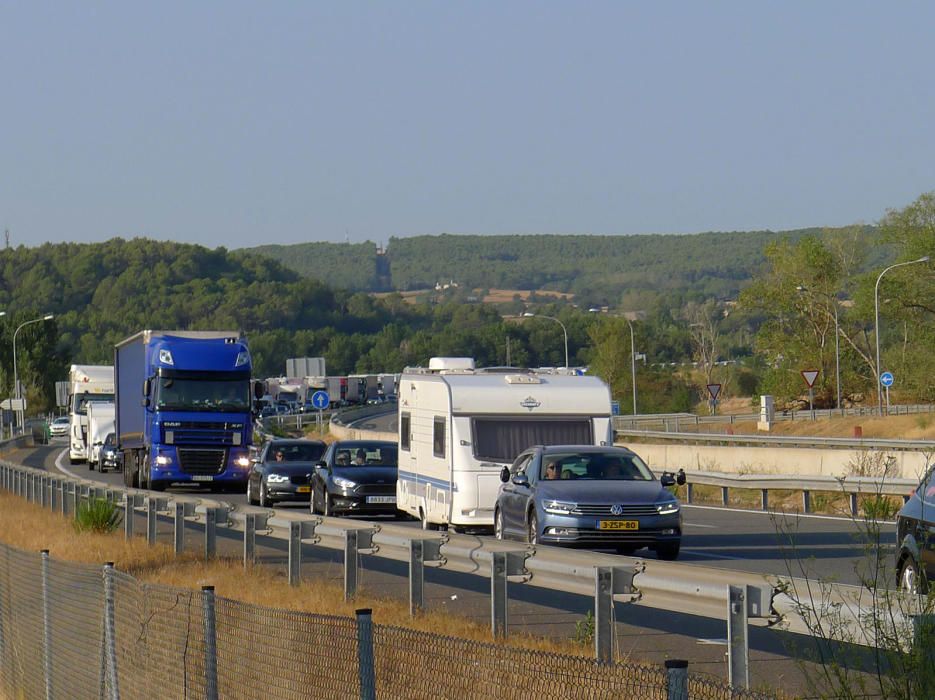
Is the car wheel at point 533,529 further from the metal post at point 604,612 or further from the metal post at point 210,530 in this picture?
the metal post at point 604,612

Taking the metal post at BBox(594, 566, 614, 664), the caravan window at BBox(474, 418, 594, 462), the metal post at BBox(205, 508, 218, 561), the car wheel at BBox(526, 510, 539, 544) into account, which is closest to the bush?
the metal post at BBox(205, 508, 218, 561)

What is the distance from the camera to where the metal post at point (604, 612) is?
10077 millimetres

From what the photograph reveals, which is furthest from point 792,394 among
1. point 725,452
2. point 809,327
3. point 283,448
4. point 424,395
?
point 424,395

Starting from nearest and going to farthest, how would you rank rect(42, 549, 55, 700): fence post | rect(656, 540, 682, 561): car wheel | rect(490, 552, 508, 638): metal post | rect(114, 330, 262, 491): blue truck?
1. rect(42, 549, 55, 700): fence post
2. rect(490, 552, 508, 638): metal post
3. rect(656, 540, 682, 561): car wheel
4. rect(114, 330, 262, 491): blue truck

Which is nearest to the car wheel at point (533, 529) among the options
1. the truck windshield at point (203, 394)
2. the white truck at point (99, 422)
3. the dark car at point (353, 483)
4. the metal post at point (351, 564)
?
the metal post at point (351, 564)

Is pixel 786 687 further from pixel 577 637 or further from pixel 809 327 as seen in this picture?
pixel 809 327

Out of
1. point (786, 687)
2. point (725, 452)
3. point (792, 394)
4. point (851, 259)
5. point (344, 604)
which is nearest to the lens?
point (786, 687)

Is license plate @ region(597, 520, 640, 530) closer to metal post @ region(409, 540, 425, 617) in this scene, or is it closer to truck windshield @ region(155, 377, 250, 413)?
metal post @ region(409, 540, 425, 617)

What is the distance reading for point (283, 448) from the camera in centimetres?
Result: 3547

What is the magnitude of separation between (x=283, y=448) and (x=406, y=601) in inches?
781

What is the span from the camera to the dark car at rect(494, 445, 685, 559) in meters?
19.4

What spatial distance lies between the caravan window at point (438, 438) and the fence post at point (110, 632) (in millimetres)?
14871

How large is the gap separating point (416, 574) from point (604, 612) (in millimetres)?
3700

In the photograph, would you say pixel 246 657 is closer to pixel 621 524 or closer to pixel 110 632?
pixel 110 632
